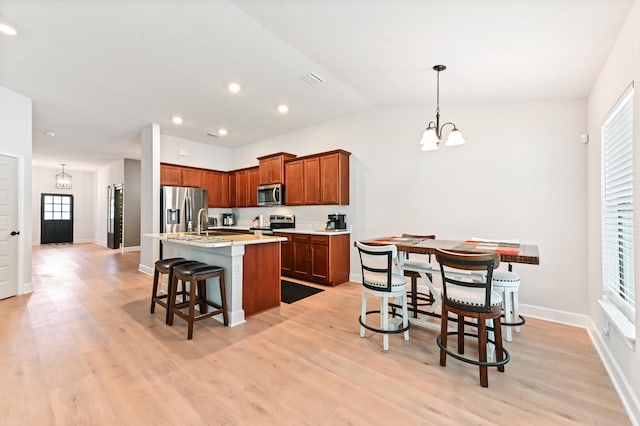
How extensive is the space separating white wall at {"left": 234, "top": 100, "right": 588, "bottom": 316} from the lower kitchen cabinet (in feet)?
0.93

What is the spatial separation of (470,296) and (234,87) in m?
3.76

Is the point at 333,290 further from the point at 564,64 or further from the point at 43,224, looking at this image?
the point at 43,224

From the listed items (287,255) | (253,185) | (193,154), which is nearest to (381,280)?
(287,255)

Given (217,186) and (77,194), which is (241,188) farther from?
(77,194)

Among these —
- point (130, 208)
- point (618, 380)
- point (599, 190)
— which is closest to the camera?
point (618, 380)

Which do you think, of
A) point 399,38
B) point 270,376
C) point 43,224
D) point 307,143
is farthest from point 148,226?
point 43,224

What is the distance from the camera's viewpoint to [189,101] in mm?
4285

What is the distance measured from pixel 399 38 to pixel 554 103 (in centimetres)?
214

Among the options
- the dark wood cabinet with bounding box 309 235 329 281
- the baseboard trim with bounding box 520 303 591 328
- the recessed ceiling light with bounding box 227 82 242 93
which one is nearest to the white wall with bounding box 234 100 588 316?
the baseboard trim with bounding box 520 303 591 328

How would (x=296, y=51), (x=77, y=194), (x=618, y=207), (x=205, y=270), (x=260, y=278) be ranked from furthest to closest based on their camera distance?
(x=77, y=194), (x=260, y=278), (x=296, y=51), (x=205, y=270), (x=618, y=207)

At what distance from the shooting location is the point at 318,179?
5.02 metres

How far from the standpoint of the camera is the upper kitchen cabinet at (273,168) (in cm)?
561

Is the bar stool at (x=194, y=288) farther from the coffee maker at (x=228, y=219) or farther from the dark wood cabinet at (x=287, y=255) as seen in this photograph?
the coffee maker at (x=228, y=219)

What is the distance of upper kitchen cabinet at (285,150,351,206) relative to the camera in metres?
4.78
